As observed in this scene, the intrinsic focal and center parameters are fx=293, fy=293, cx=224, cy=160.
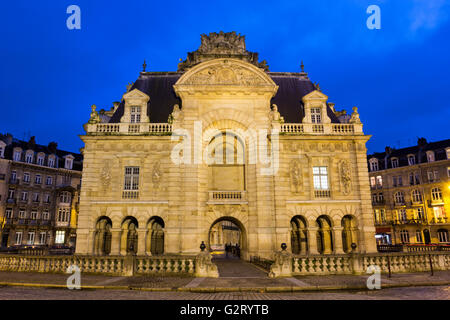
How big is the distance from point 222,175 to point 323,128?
1075cm

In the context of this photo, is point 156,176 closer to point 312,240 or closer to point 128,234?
point 128,234

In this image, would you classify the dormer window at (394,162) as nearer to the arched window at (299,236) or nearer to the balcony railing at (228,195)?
the arched window at (299,236)

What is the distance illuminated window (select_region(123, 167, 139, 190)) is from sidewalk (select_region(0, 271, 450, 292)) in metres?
11.5

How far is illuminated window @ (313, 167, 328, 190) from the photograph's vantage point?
2697 cm

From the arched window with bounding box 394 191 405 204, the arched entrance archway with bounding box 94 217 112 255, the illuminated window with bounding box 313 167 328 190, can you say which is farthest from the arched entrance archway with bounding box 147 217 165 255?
the arched window with bounding box 394 191 405 204

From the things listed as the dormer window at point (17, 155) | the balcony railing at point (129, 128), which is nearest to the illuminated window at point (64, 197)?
the dormer window at point (17, 155)

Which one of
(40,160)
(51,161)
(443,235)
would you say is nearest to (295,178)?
(443,235)

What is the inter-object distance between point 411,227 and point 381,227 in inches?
198

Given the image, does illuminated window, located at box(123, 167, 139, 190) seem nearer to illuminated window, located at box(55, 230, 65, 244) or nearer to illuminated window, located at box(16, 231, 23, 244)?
illuminated window, located at box(16, 231, 23, 244)
